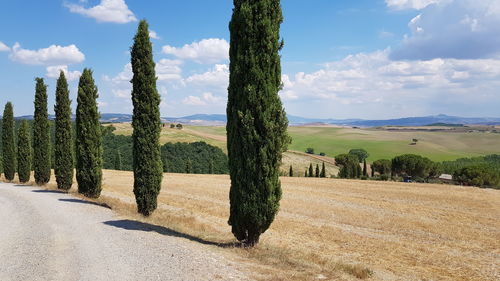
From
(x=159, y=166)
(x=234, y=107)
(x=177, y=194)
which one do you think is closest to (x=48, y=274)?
(x=234, y=107)

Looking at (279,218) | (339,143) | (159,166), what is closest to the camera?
(159,166)

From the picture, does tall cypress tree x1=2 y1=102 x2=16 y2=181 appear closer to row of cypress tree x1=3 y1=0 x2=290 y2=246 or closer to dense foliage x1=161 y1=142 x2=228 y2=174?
row of cypress tree x1=3 y1=0 x2=290 y2=246

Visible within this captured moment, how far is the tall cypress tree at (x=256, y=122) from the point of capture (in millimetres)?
13352

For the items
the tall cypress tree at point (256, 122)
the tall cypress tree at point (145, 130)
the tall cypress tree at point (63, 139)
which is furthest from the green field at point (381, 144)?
the tall cypress tree at point (256, 122)

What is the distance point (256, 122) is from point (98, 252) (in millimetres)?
Result: 6878

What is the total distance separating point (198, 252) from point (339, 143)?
176863mm

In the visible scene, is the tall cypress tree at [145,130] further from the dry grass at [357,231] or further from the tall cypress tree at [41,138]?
the tall cypress tree at [41,138]

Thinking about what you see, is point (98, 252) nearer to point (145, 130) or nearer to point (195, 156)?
point (145, 130)

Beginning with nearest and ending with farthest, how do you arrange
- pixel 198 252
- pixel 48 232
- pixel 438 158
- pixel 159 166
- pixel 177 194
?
pixel 198 252, pixel 48 232, pixel 159 166, pixel 177 194, pixel 438 158

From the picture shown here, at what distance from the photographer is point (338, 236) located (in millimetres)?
21172

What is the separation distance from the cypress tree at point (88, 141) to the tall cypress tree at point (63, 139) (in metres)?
4.45

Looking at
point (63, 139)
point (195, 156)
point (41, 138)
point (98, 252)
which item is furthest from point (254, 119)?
point (195, 156)

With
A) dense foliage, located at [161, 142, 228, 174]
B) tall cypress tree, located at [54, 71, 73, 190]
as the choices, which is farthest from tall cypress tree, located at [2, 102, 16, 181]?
dense foliage, located at [161, 142, 228, 174]

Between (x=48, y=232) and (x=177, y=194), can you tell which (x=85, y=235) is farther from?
(x=177, y=194)
